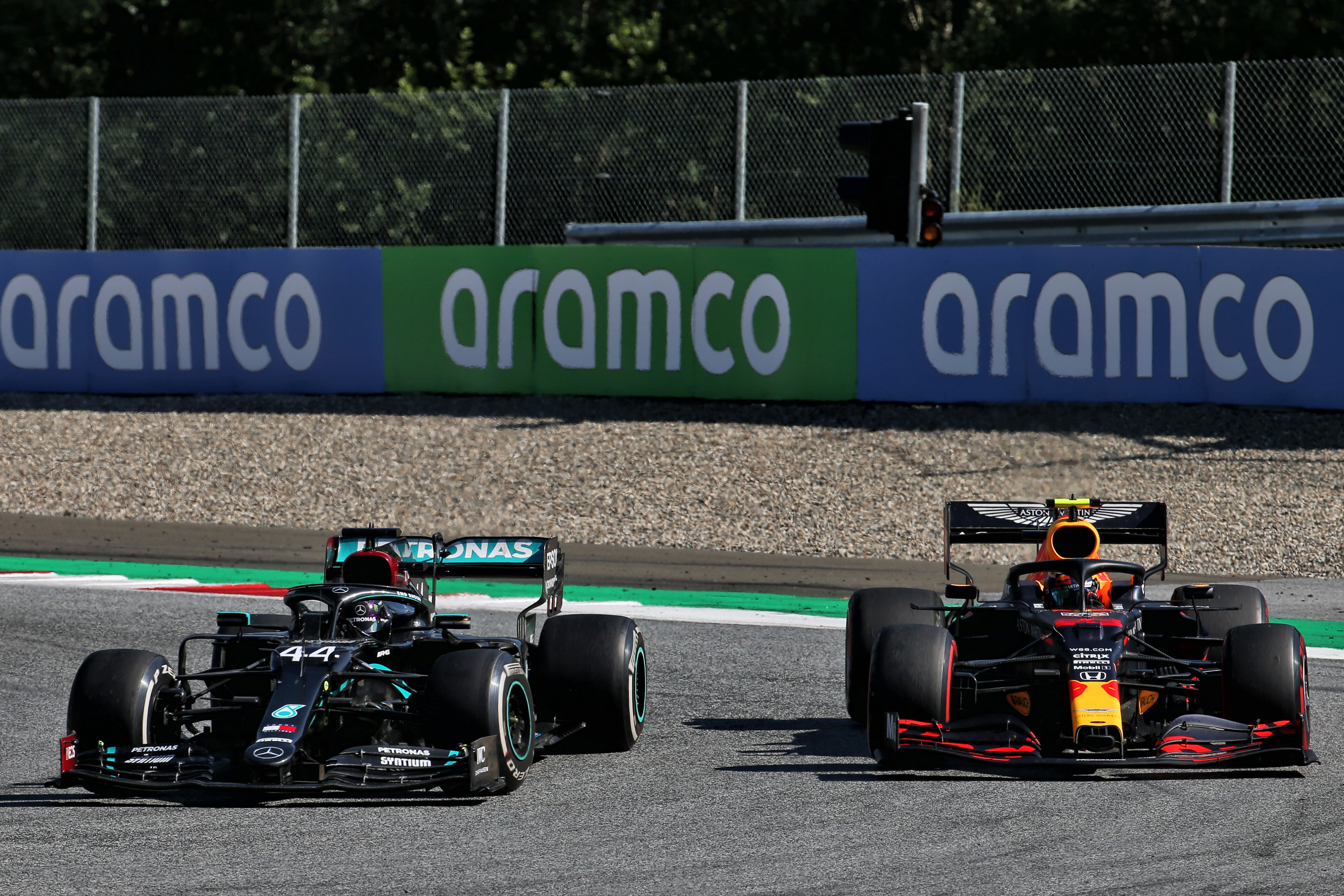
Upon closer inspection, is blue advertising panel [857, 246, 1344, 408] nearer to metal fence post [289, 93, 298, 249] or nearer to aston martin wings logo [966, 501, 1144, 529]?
metal fence post [289, 93, 298, 249]

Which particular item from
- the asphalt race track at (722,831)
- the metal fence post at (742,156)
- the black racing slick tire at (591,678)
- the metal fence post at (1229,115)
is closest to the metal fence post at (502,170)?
the metal fence post at (742,156)

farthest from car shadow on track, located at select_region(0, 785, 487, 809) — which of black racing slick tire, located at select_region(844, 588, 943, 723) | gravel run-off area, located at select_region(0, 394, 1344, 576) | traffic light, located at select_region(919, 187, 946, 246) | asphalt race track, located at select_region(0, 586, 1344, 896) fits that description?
traffic light, located at select_region(919, 187, 946, 246)

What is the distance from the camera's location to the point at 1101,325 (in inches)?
654

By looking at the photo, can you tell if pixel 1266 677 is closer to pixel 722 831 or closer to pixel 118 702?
pixel 722 831

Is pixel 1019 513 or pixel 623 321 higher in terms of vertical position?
pixel 623 321

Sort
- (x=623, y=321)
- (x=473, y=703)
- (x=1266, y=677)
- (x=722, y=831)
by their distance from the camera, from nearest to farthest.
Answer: (x=722, y=831)
(x=473, y=703)
(x=1266, y=677)
(x=623, y=321)

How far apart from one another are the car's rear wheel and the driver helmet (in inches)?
162

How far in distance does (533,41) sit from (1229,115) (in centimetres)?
1514

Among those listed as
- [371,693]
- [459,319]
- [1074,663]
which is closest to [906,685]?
[1074,663]

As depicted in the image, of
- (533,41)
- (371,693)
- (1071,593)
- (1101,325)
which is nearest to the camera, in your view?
(371,693)

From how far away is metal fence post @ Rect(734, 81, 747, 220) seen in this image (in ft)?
64.2

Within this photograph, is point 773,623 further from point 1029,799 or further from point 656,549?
point 1029,799

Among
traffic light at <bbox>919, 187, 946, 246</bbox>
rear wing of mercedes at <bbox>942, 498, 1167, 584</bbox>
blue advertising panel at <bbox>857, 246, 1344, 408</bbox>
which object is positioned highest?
traffic light at <bbox>919, 187, 946, 246</bbox>

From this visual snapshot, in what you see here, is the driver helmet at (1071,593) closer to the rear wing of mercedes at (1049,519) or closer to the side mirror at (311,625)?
the rear wing of mercedes at (1049,519)
